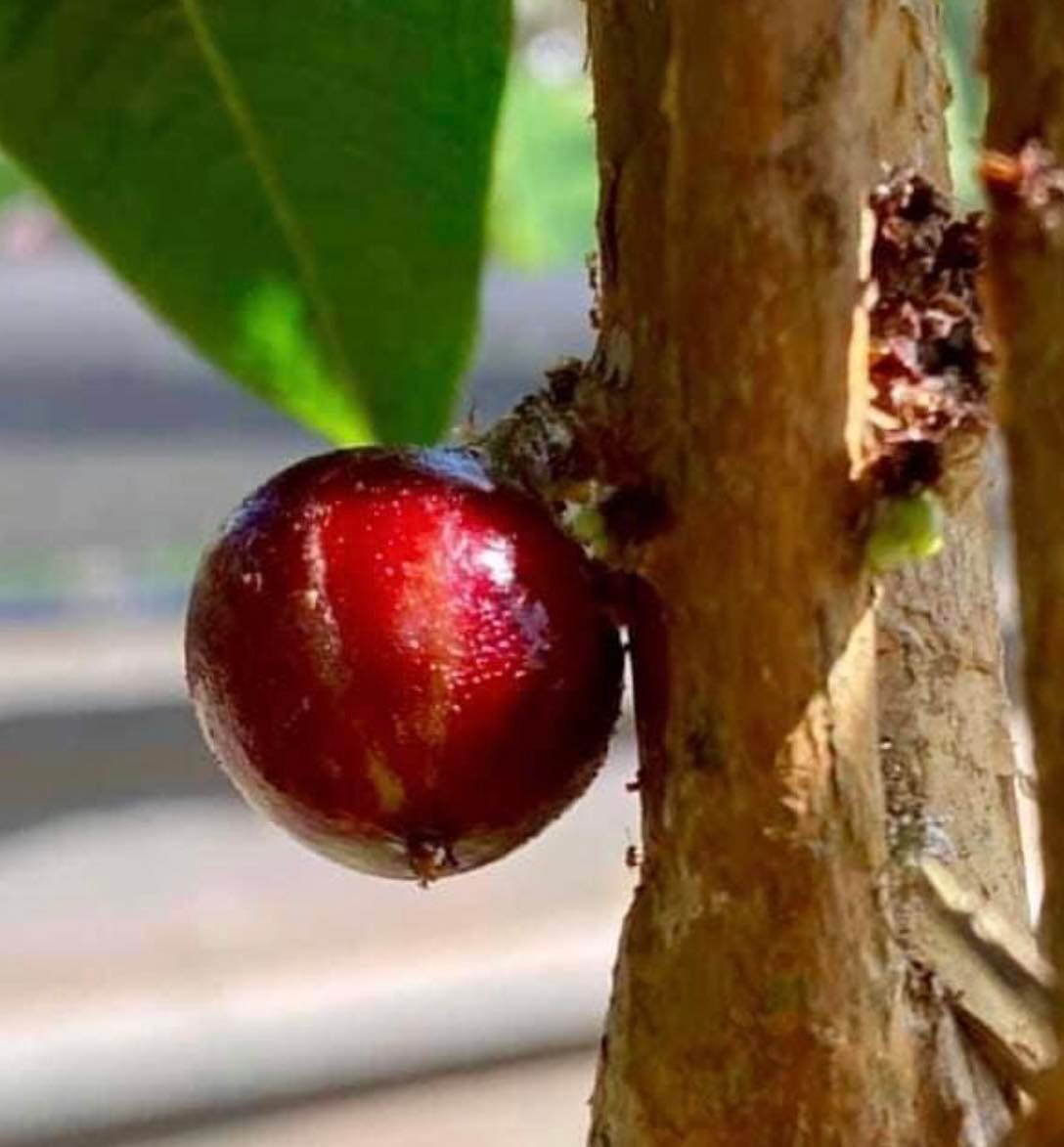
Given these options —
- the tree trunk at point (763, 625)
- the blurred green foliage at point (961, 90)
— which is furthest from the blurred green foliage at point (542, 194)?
the tree trunk at point (763, 625)

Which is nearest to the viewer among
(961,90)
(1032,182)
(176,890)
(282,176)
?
(1032,182)

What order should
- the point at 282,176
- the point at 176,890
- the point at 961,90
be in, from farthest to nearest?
the point at 176,890
the point at 961,90
the point at 282,176

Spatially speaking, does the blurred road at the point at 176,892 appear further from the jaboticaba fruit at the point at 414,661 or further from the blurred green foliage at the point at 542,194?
the jaboticaba fruit at the point at 414,661

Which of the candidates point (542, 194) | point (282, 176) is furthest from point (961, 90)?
point (282, 176)

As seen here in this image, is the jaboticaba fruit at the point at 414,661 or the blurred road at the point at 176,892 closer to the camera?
the jaboticaba fruit at the point at 414,661

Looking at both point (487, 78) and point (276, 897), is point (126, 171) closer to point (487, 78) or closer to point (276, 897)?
point (487, 78)

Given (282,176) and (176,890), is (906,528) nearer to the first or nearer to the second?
(282,176)

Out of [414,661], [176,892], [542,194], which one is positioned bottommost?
[176,892]

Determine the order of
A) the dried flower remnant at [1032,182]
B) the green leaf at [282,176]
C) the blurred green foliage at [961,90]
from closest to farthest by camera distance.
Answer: the dried flower remnant at [1032,182] < the green leaf at [282,176] < the blurred green foliage at [961,90]
